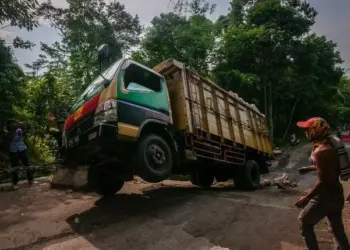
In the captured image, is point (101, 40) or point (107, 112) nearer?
point (107, 112)

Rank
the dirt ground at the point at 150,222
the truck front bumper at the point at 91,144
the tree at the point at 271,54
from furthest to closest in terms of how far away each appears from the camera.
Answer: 1. the tree at the point at 271,54
2. the truck front bumper at the point at 91,144
3. the dirt ground at the point at 150,222

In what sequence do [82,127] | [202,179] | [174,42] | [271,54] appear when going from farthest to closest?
1. [271,54]
2. [174,42]
3. [202,179]
4. [82,127]

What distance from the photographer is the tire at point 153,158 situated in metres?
4.72

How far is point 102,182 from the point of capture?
6.02 metres

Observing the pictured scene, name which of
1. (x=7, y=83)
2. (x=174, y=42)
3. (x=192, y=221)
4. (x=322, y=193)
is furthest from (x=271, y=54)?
(x=322, y=193)

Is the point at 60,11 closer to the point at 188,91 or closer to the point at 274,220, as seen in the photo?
the point at 188,91

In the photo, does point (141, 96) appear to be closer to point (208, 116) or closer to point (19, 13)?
point (208, 116)

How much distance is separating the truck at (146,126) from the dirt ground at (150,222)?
618 millimetres

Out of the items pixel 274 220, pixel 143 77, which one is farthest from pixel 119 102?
pixel 274 220

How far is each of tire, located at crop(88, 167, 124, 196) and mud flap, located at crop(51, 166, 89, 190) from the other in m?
0.09

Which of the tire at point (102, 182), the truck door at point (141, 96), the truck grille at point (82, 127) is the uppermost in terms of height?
the truck door at point (141, 96)

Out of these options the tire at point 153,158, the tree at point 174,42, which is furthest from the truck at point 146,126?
the tree at point 174,42

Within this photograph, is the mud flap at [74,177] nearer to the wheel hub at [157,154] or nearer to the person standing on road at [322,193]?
the wheel hub at [157,154]

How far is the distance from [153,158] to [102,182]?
1635 millimetres
